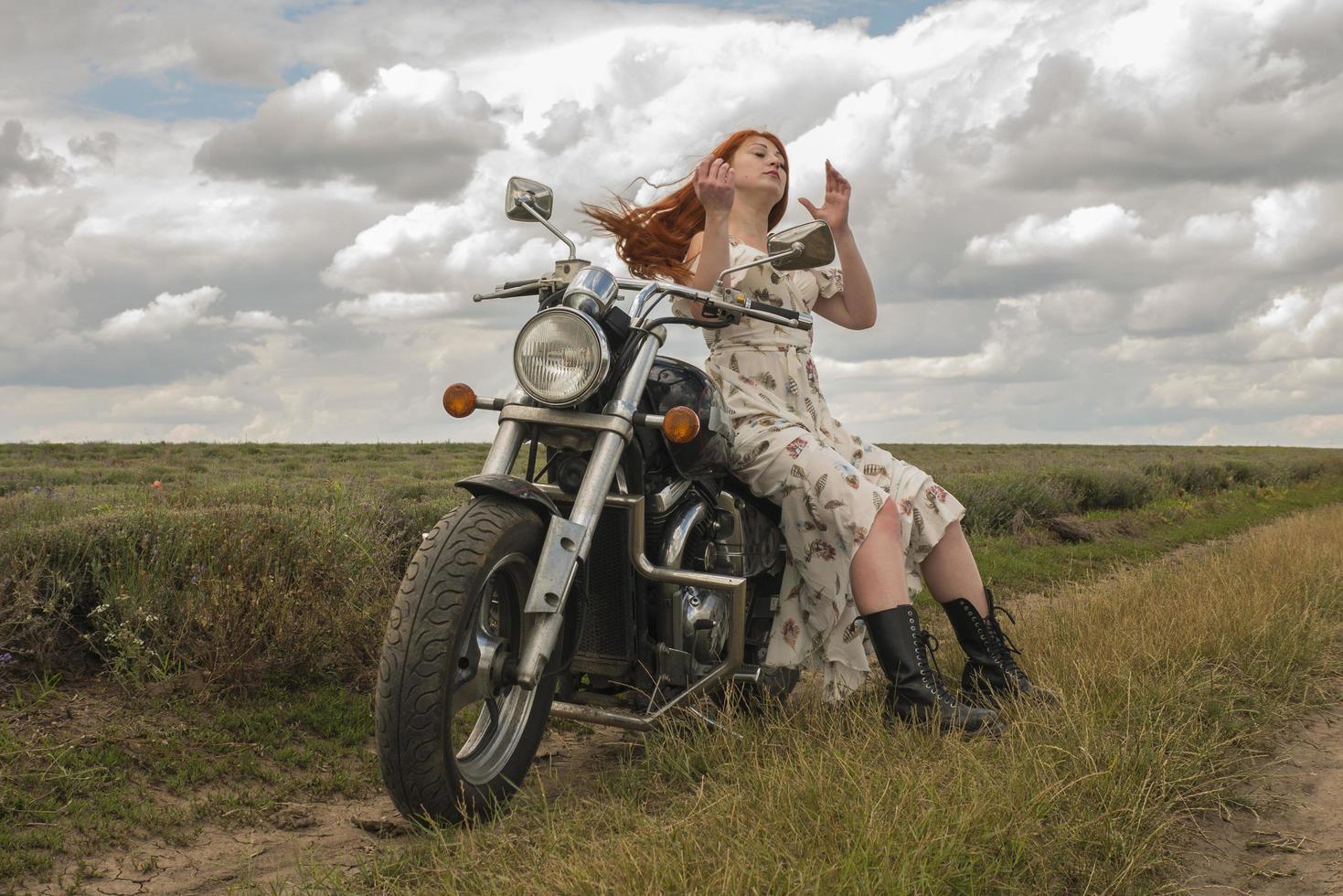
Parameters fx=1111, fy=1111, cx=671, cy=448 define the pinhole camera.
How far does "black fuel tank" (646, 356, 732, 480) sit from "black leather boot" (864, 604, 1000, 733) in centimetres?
84

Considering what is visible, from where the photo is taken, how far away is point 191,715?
4.15m

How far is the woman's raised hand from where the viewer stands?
3486 millimetres

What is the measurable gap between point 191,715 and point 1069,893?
314cm

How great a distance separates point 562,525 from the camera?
291 centimetres

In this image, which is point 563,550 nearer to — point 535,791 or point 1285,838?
point 535,791

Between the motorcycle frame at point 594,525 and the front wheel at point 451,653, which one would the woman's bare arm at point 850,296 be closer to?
the motorcycle frame at point 594,525

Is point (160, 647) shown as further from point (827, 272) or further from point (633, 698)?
point (827, 272)

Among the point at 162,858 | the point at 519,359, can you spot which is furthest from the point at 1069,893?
the point at 162,858

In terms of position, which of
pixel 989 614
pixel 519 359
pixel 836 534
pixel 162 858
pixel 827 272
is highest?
pixel 827 272

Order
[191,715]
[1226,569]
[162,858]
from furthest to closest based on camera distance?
[1226,569], [191,715], [162,858]

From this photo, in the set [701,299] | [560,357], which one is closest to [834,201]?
[701,299]

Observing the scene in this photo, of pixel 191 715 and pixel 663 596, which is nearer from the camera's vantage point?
pixel 663 596

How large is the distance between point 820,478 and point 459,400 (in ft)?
4.00

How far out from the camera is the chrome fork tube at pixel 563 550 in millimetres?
2844
